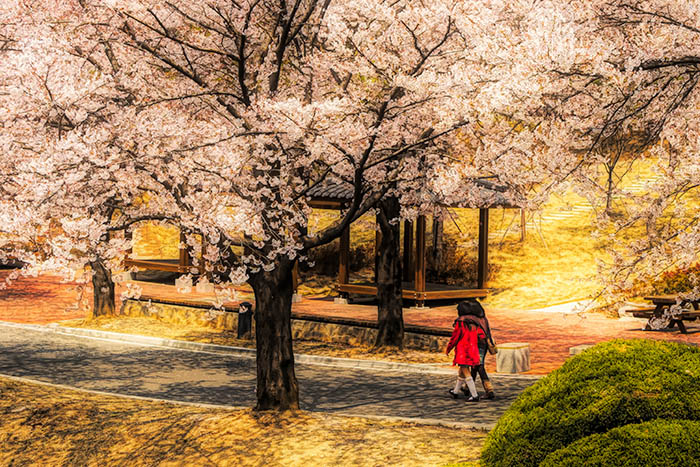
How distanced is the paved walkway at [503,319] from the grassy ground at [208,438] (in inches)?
220

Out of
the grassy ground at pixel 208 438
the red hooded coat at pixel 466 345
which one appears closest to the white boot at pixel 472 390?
the red hooded coat at pixel 466 345

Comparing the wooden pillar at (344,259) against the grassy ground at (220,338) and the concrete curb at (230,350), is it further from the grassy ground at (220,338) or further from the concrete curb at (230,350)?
the concrete curb at (230,350)

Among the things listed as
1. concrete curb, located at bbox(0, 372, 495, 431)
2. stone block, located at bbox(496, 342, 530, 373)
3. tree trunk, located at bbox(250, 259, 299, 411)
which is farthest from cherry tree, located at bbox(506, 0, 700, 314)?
stone block, located at bbox(496, 342, 530, 373)

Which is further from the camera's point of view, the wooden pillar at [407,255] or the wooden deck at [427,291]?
the wooden pillar at [407,255]

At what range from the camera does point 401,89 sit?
11719mm

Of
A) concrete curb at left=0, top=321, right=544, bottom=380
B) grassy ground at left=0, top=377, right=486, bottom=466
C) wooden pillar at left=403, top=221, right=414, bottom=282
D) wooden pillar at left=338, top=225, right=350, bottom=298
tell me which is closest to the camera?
grassy ground at left=0, top=377, right=486, bottom=466

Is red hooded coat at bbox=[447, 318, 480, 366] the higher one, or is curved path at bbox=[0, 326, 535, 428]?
red hooded coat at bbox=[447, 318, 480, 366]

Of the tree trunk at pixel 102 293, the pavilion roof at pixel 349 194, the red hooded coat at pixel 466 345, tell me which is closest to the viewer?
the red hooded coat at pixel 466 345

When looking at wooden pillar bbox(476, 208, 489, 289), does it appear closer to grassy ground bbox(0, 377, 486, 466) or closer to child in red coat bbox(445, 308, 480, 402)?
child in red coat bbox(445, 308, 480, 402)

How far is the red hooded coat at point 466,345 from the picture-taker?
12.7 m

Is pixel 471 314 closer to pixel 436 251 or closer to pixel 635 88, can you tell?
pixel 635 88

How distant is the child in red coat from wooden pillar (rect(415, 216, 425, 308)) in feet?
35.0

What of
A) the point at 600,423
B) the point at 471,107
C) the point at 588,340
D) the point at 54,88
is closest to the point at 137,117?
the point at 54,88

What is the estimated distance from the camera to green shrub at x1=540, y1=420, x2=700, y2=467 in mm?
4527
